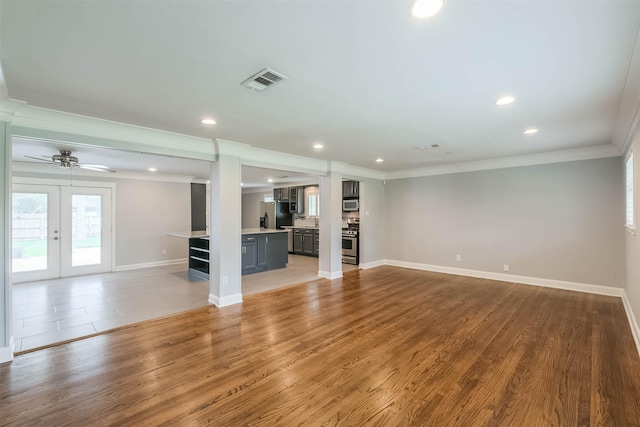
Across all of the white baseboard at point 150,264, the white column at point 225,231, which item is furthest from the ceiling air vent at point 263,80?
the white baseboard at point 150,264

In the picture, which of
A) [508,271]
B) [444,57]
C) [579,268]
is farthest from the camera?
[508,271]

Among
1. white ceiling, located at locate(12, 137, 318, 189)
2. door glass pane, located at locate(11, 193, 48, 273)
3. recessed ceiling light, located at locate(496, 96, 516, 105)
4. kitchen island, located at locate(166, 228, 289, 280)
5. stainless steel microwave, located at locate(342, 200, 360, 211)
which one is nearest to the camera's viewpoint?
recessed ceiling light, located at locate(496, 96, 516, 105)

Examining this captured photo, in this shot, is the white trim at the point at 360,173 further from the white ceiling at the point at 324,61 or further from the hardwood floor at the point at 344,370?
the hardwood floor at the point at 344,370

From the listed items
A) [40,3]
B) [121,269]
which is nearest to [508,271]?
[40,3]

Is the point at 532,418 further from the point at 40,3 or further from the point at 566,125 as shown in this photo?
the point at 40,3

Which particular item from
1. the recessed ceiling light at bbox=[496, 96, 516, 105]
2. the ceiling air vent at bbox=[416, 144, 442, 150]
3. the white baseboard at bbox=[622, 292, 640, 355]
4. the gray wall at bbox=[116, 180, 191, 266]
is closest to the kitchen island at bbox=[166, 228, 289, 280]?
the gray wall at bbox=[116, 180, 191, 266]

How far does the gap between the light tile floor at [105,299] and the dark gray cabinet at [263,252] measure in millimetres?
319

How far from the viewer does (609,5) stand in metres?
1.45

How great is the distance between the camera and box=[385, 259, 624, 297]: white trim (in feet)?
15.2

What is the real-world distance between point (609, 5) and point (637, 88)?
1402mm

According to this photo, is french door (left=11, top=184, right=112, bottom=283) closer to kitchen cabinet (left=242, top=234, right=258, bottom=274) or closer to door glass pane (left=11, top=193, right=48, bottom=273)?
door glass pane (left=11, top=193, right=48, bottom=273)

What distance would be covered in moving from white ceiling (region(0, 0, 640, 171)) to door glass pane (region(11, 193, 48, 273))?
4.38 meters

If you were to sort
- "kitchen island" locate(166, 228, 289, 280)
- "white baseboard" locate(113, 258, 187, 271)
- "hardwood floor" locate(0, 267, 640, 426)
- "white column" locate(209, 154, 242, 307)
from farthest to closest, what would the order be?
"white baseboard" locate(113, 258, 187, 271)
"kitchen island" locate(166, 228, 289, 280)
"white column" locate(209, 154, 242, 307)
"hardwood floor" locate(0, 267, 640, 426)

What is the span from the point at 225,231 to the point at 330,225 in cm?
226
